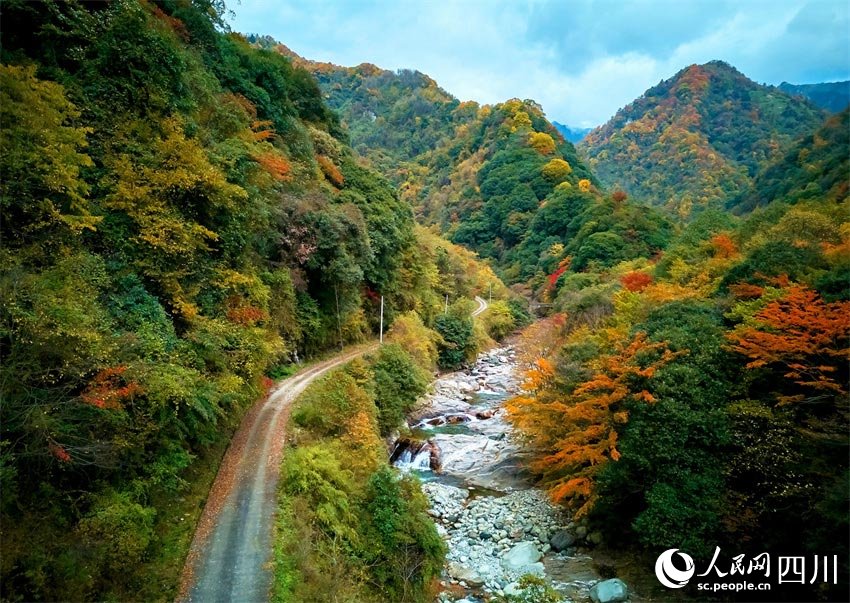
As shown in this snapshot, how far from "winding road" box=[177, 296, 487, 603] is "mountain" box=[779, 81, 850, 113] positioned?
176047 millimetres

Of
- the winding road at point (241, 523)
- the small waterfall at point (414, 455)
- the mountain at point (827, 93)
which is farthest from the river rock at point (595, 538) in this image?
the mountain at point (827, 93)

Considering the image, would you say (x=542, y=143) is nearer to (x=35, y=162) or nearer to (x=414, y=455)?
(x=414, y=455)

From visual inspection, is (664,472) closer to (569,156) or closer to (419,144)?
(569,156)

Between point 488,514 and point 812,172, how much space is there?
47277 mm

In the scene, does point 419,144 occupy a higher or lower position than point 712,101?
lower

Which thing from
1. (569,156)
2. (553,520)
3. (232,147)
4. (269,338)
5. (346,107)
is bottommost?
(553,520)

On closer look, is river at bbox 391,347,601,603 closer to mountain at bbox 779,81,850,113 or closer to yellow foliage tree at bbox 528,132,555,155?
yellow foliage tree at bbox 528,132,555,155

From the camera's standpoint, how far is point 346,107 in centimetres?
15075

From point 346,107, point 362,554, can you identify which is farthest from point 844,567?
point 346,107

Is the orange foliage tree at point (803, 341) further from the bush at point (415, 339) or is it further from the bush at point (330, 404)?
the bush at point (415, 339)

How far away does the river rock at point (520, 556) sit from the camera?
16.1 meters

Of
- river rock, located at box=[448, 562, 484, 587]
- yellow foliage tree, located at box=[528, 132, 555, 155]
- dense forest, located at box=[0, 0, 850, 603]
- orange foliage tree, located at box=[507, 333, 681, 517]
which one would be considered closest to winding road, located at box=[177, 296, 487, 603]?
dense forest, located at box=[0, 0, 850, 603]

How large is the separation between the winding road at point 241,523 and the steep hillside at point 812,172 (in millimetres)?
34692

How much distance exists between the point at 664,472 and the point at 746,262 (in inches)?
452
